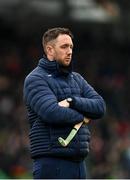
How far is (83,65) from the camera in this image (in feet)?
76.1

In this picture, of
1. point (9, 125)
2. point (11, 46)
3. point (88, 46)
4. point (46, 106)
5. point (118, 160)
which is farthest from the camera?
point (88, 46)

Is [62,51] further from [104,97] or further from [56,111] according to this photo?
[104,97]

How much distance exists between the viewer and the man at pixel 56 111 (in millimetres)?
8477

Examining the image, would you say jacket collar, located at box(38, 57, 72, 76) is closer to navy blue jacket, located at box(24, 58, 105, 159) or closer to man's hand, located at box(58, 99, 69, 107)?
navy blue jacket, located at box(24, 58, 105, 159)

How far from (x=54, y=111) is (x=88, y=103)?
0.40 meters

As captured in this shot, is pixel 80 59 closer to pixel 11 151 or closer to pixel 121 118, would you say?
pixel 121 118

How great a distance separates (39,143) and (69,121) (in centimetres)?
33

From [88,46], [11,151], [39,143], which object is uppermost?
[39,143]

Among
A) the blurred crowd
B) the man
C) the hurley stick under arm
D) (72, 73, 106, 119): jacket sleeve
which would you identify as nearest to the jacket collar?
the man

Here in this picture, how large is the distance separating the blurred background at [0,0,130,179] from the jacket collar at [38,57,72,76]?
698 centimetres

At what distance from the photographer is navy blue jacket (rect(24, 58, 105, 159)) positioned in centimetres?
A: 847

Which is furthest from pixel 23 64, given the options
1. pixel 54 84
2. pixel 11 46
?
pixel 54 84

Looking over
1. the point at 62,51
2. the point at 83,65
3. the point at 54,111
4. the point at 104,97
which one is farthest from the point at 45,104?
the point at 83,65

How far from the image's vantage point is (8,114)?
18.5 metres
